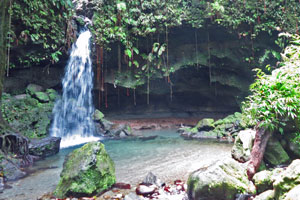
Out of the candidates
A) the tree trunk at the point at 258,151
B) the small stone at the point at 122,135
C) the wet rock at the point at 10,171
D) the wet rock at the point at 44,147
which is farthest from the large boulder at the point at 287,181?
the small stone at the point at 122,135

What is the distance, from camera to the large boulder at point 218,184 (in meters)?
3.52

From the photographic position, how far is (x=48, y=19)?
37.9 feet

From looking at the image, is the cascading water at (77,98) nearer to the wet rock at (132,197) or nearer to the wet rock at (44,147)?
the wet rock at (44,147)

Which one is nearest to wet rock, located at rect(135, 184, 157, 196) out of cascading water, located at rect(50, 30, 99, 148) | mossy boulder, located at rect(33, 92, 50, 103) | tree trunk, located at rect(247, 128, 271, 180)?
tree trunk, located at rect(247, 128, 271, 180)

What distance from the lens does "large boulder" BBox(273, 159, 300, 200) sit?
9.21 feet

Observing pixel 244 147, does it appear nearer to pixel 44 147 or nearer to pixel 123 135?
pixel 44 147

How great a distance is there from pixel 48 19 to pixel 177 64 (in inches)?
343

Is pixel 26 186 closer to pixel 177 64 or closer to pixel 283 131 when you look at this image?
pixel 283 131

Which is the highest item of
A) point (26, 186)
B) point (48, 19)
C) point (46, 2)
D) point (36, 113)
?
point (46, 2)

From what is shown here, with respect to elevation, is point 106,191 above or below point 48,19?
below

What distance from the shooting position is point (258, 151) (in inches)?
163

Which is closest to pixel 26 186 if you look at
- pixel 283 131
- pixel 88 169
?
pixel 88 169

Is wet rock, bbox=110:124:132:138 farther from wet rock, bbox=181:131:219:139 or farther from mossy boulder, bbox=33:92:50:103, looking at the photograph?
mossy boulder, bbox=33:92:50:103

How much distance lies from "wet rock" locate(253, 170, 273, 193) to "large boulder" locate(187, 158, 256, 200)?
10 cm
